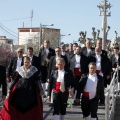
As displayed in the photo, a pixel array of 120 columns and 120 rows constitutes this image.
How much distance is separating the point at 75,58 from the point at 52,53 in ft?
4.73

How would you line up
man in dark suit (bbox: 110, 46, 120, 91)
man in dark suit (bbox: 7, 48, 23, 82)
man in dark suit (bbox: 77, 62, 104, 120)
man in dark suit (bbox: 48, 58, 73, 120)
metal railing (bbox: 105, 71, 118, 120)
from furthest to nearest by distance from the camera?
man in dark suit (bbox: 110, 46, 120, 91), man in dark suit (bbox: 7, 48, 23, 82), man in dark suit (bbox: 48, 58, 73, 120), man in dark suit (bbox: 77, 62, 104, 120), metal railing (bbox: 105, 71, 118, 120)

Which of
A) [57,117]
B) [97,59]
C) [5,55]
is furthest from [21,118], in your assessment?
[5,55]

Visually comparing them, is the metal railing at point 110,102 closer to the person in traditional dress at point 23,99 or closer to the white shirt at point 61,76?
the white shirt at point 61,76

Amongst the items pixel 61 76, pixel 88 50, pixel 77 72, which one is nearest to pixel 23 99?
pixel 61 76

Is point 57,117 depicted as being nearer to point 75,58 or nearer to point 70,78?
point 70,78

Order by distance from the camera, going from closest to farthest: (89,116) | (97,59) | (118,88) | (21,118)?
1. (21,118)
2. (89,116)
3. (97,59)
4. (118,88)

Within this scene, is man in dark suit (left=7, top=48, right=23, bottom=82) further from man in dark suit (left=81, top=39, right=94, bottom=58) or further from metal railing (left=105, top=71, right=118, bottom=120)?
metal railing (left=105, top=71, right=118, bottom=120)

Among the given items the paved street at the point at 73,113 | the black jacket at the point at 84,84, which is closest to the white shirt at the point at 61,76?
the black jacket at the point at 84,84

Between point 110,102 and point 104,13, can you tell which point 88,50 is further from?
point 104,13

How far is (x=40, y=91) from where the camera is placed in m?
8.45

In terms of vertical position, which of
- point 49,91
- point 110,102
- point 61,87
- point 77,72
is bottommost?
point 110,102

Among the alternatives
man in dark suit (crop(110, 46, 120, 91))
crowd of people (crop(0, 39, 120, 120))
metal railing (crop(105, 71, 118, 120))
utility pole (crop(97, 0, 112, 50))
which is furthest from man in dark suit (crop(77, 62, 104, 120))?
utility pole (crop(97, 0, 112, 50))

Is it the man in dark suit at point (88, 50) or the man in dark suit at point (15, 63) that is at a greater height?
the man in dark suit at point (88, 50)

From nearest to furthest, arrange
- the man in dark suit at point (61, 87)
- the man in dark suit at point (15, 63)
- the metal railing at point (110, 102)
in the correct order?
the metal railing at point (110, 102), the man in dark suit at point (61, 87), the man in dark suit at point (15, 63)
